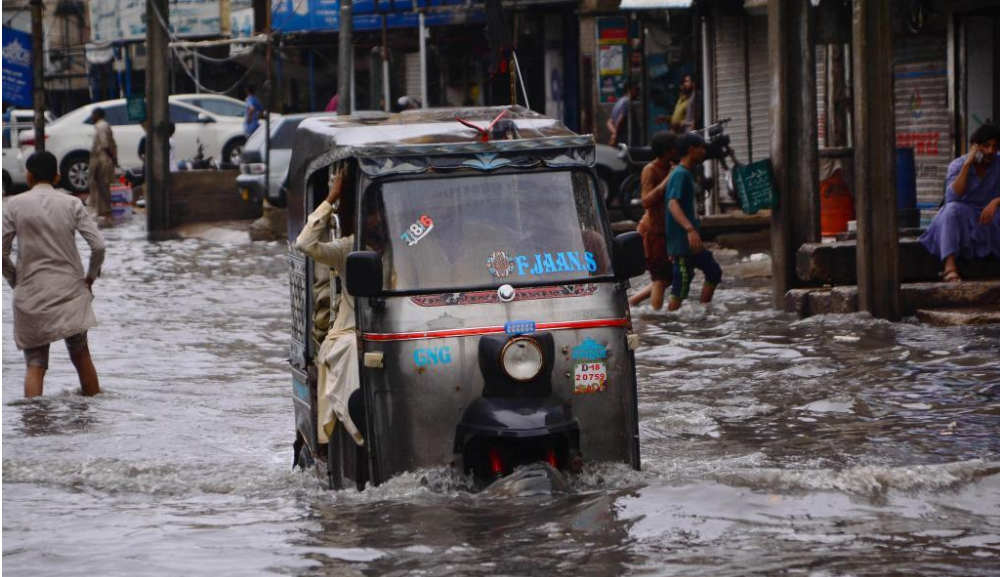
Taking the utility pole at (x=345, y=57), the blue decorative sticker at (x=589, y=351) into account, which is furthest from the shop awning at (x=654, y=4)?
the blue decorative sticker at (x=589, y=351)

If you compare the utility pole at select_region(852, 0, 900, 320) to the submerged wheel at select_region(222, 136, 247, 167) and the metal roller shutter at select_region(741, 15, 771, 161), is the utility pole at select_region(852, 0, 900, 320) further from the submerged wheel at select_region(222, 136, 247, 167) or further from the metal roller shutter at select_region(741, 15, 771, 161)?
the submerged wheel at select_region(222, 136, 247, 167)

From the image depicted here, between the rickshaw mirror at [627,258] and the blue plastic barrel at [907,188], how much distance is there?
867 centimetres

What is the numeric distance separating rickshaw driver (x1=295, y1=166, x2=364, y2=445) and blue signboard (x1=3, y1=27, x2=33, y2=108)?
714 inches

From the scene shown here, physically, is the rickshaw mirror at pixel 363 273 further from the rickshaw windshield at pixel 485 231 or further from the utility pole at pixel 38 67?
the utility pole at pixel 38 67

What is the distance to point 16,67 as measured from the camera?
24281mm

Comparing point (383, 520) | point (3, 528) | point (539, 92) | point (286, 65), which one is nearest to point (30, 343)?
point (3, 528)

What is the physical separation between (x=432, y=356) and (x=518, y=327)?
1.24 feet

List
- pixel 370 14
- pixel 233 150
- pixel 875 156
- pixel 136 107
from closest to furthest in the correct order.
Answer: pixel 875 156 → pixel 136 107 → pixel 370 14 → pixel 233 150

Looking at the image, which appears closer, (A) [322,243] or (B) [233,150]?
(A) [322,243]

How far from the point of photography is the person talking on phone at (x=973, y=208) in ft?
41.7

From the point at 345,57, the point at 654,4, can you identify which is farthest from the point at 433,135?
the point at 345,57

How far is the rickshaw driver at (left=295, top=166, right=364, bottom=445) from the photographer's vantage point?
22.4 feet

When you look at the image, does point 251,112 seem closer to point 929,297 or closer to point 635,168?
point 635,168

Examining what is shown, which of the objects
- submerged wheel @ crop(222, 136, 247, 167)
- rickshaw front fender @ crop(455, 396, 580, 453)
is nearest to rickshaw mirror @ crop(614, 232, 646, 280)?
rickshaw front fender @ crop(455, 396, 580, 453)
